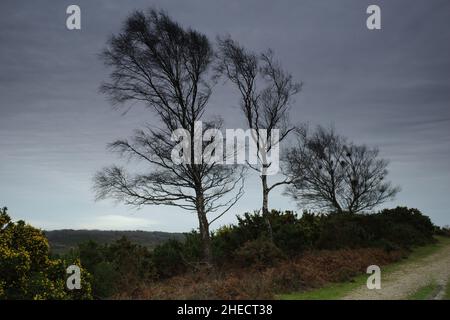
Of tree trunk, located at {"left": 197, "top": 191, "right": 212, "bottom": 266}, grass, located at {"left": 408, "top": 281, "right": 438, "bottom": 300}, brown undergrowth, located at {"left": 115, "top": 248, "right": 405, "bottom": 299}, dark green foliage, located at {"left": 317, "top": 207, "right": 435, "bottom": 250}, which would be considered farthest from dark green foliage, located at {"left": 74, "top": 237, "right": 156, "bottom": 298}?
dark green foliage, located at {"left": 317, "top": 207, "right": 435, "bottom": 250}

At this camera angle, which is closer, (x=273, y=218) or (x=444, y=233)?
(x=273, y=218)

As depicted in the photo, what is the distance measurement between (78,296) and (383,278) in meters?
11.3

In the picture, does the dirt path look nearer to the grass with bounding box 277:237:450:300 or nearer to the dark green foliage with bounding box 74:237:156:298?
the grass with bounding box 277:237:450:300

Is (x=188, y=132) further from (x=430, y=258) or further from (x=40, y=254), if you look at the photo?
(x=430, y=258)

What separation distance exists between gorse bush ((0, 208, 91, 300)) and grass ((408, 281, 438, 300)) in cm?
1026

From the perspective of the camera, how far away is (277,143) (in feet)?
75.2

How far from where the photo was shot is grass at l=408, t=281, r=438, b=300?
1216cm

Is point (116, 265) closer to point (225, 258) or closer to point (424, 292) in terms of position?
point (225, 258)

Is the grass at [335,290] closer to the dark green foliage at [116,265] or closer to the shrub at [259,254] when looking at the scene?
the shrub at [259,254]

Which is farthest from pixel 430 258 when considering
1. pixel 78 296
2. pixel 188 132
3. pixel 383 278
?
pixel 78 296

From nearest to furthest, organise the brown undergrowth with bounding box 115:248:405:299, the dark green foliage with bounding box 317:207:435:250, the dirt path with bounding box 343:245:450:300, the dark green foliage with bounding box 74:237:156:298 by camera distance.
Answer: the brown undergrowth with bounding box 115:248:405:299, the dirt path with bounding box 343:245:450:300, the dark green foliage with bounding box 74:237:156:298, the dark green foliage with bounding box 317:207:435:250

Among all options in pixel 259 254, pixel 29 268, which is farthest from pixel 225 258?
pixel 29 268

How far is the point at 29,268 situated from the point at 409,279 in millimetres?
13398

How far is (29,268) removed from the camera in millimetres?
12523
